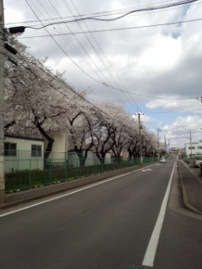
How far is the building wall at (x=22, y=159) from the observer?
1992 centimetres

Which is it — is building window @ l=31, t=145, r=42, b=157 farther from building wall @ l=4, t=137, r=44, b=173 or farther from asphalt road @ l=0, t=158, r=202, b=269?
asphalt road @ l=0, t=158, r=202, b=269

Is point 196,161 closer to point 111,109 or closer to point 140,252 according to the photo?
point 111,109

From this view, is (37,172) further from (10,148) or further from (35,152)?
(35,152)

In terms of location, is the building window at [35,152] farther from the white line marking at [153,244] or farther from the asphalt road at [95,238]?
the white line marking at [153,244]

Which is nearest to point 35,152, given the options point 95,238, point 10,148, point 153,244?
point 10,148

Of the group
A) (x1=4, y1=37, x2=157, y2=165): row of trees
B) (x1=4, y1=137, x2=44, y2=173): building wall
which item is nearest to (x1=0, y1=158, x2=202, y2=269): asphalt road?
(x1=4, y1=137, x2=44, y2=173): building wall

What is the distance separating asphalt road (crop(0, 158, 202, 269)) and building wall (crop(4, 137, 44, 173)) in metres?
8.10

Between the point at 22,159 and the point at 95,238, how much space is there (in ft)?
39.6

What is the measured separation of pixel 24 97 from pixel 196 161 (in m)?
39.7

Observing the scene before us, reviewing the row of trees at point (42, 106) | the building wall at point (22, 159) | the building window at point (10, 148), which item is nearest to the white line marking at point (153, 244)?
the building wall at point (22, 159)

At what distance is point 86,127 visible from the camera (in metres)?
50.7

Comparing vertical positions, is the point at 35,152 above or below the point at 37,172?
above

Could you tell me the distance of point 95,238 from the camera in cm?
754

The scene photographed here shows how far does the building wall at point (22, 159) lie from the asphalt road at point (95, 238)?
8.10m
